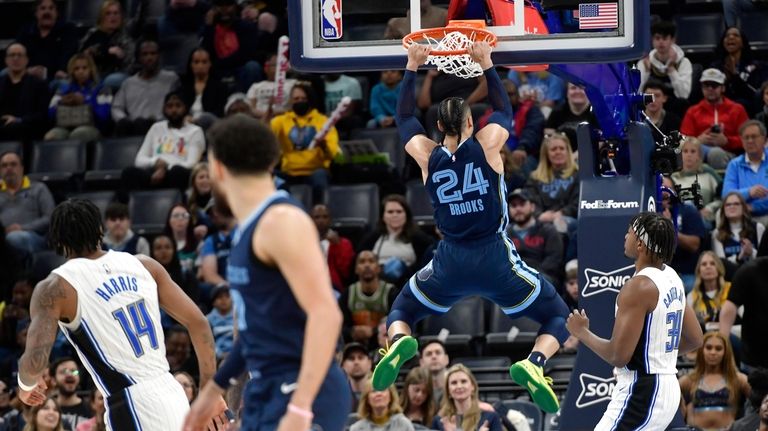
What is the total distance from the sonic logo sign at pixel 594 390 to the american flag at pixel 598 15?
2682mm

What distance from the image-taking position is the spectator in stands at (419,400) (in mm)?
12164

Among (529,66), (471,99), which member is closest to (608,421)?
(529,66)

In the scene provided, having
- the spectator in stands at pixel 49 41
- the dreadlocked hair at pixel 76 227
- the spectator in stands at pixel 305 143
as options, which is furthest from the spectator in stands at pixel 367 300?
the dreadlocked hair at pixel 76 227

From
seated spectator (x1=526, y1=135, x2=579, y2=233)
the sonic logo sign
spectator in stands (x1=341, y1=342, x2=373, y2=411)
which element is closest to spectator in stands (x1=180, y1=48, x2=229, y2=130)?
seated spectator (x1=526, y1=135, x2=579, y2=233)

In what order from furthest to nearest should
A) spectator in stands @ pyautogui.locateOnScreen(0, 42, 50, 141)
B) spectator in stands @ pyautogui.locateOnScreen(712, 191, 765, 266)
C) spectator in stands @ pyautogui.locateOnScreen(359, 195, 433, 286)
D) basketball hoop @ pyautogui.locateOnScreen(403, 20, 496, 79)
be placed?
spectator in stands @ pyautogui.locateOnScreen(0, 42, 50, 141), spectator in stands @ pyautogui.locateOnScreen(359, 195, 433, 286), spectator in stands @ pyautogui.locateOnScreen(712, 191, 765, 266), basketball hoop @ pyautogui.locateOnScreen(403, 20, 496, 79)

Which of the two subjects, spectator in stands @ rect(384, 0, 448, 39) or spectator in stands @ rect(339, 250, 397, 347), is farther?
spectator in stands @ rect(339, 250, 397, 347)

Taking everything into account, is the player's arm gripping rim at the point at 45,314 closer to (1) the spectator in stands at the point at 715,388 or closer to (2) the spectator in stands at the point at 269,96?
(1) the spectator in stands at the point at 715,388

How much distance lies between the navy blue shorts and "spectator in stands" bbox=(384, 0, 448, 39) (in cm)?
456

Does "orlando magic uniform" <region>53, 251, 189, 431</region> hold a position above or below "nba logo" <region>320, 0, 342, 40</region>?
below

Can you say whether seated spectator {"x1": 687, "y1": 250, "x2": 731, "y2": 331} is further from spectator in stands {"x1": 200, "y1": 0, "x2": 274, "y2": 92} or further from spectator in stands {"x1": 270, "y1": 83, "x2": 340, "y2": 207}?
spectator in stands {"x1": 200, "y1": 0, "x2": 274, "y2": 92}

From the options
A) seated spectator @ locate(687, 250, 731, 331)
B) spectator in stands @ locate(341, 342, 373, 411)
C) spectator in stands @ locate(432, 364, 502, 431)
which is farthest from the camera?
seated spectator @ locate(687, 250, 731, 331)

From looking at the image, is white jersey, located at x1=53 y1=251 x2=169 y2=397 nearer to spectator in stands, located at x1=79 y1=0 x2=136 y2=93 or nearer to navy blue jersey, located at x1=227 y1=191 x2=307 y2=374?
navy blue jersey, located at x1=227 y1=191 x2=307 y2=374

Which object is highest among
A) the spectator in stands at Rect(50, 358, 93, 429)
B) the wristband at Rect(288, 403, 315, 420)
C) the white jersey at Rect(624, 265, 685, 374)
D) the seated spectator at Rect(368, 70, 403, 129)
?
the seated spectator at Rect(368, 70, 403, 129)

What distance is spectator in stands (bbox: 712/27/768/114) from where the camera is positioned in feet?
50.8
